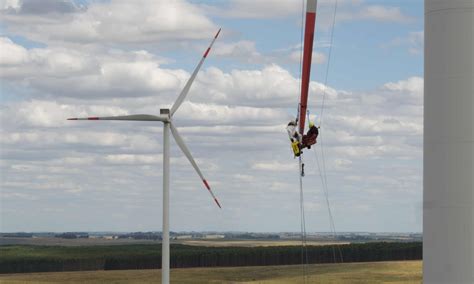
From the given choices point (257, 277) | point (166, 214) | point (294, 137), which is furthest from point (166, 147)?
point (257, 277)

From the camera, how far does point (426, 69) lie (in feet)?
96.0

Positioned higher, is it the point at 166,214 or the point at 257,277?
the point at 166,214

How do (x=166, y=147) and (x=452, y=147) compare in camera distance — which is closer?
(x=452, y=147)

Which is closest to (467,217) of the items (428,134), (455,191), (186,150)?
(455,191)

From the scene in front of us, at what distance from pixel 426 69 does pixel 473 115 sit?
2.05 metres

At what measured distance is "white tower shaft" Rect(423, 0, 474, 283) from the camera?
93.6 ft

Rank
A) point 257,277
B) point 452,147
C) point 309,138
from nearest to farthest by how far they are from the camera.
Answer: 1. point 452,147
2. point 309,138
3. point 257,277

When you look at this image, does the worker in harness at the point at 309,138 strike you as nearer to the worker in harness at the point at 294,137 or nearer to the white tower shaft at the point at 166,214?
the worker in harness at the point at 294,137

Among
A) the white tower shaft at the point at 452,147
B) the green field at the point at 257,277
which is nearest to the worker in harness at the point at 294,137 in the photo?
the white tower shaft at the point at 452,147

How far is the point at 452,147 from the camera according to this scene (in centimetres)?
2861

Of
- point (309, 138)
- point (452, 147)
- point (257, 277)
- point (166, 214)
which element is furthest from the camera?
point (257, 277)

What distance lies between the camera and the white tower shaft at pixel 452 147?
28.5m

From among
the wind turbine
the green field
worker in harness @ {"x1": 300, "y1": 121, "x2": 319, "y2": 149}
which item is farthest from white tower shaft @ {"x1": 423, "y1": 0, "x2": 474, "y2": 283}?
the green field

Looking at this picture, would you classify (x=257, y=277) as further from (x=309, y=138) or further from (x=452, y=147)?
(x=452, y=147)
